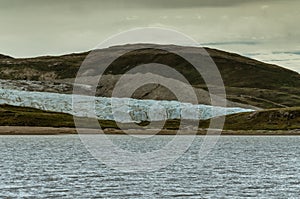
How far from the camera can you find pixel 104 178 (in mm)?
62406

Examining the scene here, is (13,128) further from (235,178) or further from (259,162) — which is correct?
(235,178)

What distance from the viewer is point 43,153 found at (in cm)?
9938

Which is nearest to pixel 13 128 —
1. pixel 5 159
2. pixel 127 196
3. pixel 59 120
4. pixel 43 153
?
pixel 59 120

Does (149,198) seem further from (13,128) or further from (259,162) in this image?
(13,128)

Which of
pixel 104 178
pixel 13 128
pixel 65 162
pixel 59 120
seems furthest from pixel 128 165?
pixel 59 120

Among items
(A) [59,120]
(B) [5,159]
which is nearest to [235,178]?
(B) [5,159]

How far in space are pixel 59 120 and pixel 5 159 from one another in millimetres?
110442

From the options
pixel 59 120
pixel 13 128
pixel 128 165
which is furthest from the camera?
pixel 59 120

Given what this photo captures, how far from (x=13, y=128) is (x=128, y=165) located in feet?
353

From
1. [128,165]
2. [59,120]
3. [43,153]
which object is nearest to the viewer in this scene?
[128,165]

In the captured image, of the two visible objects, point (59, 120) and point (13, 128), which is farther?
point (59, 120)

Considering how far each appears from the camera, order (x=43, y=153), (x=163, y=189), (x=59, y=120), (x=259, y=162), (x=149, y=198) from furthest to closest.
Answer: (x=59, y=120)
(x=43, y=153)
(x=259, y=162)
(x=163, y=189)
(x=149, y=198)

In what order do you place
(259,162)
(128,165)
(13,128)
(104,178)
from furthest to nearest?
(13,128) < (259,162) < (128,165) < (104,178)

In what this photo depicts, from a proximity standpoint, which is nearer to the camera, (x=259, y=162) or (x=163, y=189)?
(x=163, y=189)
